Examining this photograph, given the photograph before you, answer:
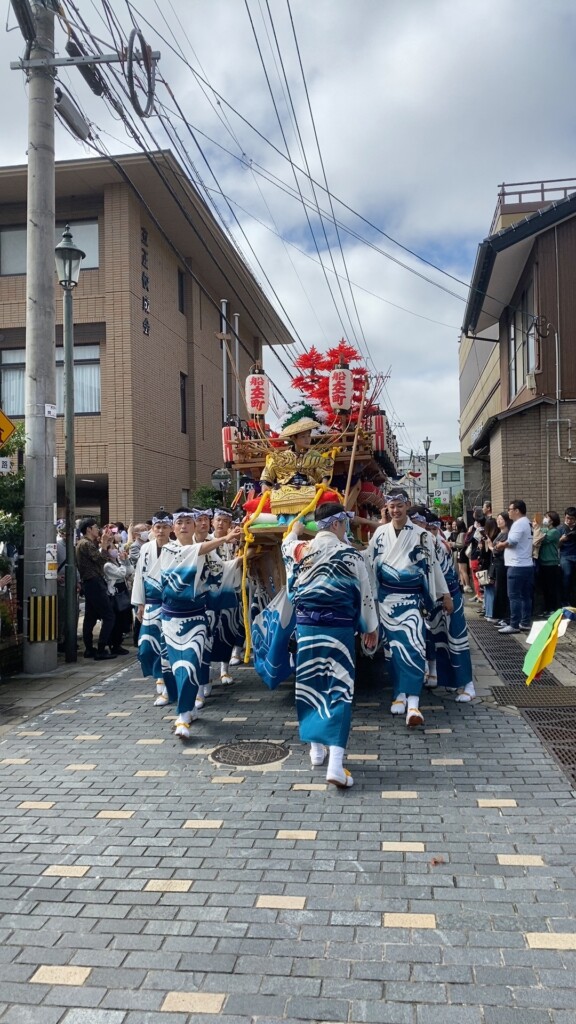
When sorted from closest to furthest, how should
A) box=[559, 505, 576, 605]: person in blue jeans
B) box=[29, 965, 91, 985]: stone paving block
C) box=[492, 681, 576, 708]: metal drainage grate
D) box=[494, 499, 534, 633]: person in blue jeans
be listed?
box=[29, 965, 91, 985]: stone paving block → box=[492, 681, 576, 708]: metal drainage grate → box=[494, 499, 534, 633]: person in blue jeans → box=[559, 505, 576, 605]: person in blue jeans

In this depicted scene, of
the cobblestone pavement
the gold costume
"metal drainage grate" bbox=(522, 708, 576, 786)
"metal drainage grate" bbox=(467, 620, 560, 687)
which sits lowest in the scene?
the cobblestone pavement

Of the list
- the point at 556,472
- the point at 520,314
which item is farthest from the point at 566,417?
the point at 520,314

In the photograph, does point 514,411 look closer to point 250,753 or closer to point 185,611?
point 185,611

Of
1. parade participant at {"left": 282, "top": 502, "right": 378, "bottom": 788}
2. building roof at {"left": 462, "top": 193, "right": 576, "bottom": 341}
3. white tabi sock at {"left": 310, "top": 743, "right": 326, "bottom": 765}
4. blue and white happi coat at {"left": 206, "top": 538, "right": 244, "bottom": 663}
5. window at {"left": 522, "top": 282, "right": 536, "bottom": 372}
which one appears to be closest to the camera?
parade participant at {"left": 282, "top": 502, "right": 378, "bottom": 788}

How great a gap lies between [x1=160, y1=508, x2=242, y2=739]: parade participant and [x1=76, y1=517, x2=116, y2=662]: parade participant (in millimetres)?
3355

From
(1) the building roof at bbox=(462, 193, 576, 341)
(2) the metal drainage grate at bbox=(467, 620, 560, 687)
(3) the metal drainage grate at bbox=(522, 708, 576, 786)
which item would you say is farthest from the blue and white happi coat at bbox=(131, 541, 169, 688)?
(1) the building roof at bbox=(462, 193, 576, 341)

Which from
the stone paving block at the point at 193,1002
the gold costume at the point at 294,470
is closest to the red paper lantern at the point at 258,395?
the gold costume at the point at 294,470

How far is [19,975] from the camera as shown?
308cm

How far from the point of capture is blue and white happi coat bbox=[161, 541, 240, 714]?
6.39 meters

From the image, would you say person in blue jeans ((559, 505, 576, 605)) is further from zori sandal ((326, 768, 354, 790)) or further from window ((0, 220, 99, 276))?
window ((0, 220, 99, 276))

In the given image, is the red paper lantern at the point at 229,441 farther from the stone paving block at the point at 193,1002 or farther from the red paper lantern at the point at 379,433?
the stone paving block at the point at 193,1002

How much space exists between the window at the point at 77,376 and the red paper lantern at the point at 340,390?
10946 millimetres

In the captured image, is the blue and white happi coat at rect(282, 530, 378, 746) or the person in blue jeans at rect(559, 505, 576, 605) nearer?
the blue and white happi coat at rect(282, 530, 378, 746)

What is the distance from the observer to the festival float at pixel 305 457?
7332 mm
